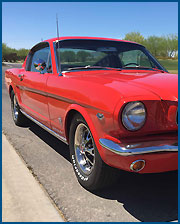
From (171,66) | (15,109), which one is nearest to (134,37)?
(171,66)

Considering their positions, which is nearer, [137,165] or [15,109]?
[137,165]

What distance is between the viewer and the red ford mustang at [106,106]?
85.0 inches

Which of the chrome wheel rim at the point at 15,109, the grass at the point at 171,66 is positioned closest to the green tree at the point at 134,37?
the grass at the point at 171,66

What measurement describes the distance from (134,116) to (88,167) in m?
0.96

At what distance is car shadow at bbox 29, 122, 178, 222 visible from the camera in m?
2.32

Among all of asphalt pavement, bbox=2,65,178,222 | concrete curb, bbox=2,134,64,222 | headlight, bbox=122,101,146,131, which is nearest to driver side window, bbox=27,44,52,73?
asphalt pavement, bbox=2,65,178,222

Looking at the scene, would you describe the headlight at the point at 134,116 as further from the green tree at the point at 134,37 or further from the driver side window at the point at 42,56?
the green tree at the point at 134,37

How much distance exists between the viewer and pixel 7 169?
3213mm

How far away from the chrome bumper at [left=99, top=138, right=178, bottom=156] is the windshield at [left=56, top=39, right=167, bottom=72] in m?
1.55

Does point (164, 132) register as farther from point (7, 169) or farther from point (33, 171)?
point (7, 169)

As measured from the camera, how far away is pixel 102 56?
3.83m

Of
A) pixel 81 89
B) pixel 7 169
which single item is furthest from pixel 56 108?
pixel 7 169

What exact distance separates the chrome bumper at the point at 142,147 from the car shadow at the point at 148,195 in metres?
0.63

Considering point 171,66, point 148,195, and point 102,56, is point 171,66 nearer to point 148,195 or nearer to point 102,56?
point 102,56
